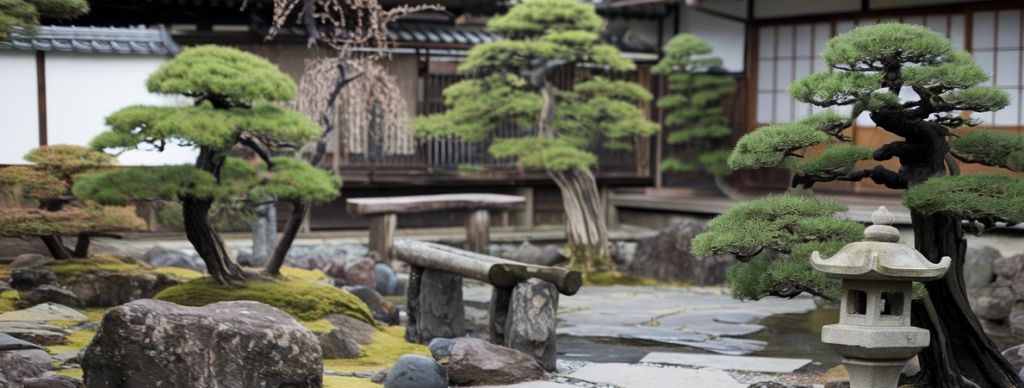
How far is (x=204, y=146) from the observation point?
11.6 m

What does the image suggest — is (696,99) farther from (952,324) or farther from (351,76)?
(952,324)

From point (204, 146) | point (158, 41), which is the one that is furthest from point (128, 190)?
point (158, 41)

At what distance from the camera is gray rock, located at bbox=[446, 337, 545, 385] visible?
9.79 metres

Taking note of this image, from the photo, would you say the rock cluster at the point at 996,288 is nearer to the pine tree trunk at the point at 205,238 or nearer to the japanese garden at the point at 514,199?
Result: the japanese garden at the point at 514,199

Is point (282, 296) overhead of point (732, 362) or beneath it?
overhead

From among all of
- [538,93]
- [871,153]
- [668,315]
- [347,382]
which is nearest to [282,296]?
[347,382]

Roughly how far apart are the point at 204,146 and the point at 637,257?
9421 mm

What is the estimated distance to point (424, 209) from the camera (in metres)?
18.5

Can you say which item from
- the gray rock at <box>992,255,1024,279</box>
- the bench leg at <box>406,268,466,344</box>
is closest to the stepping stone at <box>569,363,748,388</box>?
the bench leg at <box>406,268,466,344</box>

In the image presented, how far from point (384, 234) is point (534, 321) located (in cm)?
776

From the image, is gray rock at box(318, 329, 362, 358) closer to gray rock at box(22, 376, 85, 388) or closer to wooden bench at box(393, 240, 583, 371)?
wooden bench at box(393, 240, 583, 371)

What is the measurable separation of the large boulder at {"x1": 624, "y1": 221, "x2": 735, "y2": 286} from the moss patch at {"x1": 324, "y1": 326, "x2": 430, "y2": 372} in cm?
665

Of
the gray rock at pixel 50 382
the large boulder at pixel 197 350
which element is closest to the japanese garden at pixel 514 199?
the large boulder at pixel 197 350

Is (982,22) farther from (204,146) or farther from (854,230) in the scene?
(204,146)
